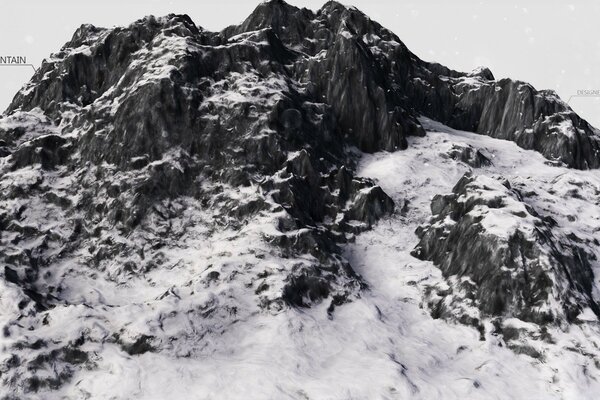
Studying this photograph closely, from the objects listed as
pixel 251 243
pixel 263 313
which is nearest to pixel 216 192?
pixel 251 243

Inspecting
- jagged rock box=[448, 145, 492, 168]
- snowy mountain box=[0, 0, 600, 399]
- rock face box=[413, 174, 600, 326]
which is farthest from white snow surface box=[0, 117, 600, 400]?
jagged rock box=[448, 145, 492, 168]

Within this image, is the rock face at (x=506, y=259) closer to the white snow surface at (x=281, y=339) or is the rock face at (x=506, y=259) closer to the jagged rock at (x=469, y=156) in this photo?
the white snow surface at (x=281, y=339)

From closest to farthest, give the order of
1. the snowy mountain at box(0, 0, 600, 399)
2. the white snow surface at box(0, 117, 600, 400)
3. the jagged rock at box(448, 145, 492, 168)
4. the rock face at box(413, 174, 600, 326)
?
1. the white snow surface at box(0, 117, 600, 400)
2. the snowy mountain at box(0, 0, 600, 399)
3. the rock face at box(413, 174, 600, 326)
4. the jagged rock at box(448, 145, 492, 168)

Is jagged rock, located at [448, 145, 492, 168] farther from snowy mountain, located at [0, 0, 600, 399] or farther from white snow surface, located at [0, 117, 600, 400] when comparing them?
white snow surface, located at [0, 117, 600, 400]

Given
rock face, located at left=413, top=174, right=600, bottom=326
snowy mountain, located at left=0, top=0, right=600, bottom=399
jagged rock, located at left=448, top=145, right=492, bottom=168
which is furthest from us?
jagged rock, located at left=448, top=145, right=492, bottom=168

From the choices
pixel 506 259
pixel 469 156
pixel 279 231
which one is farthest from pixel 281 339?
pixel 469 156
